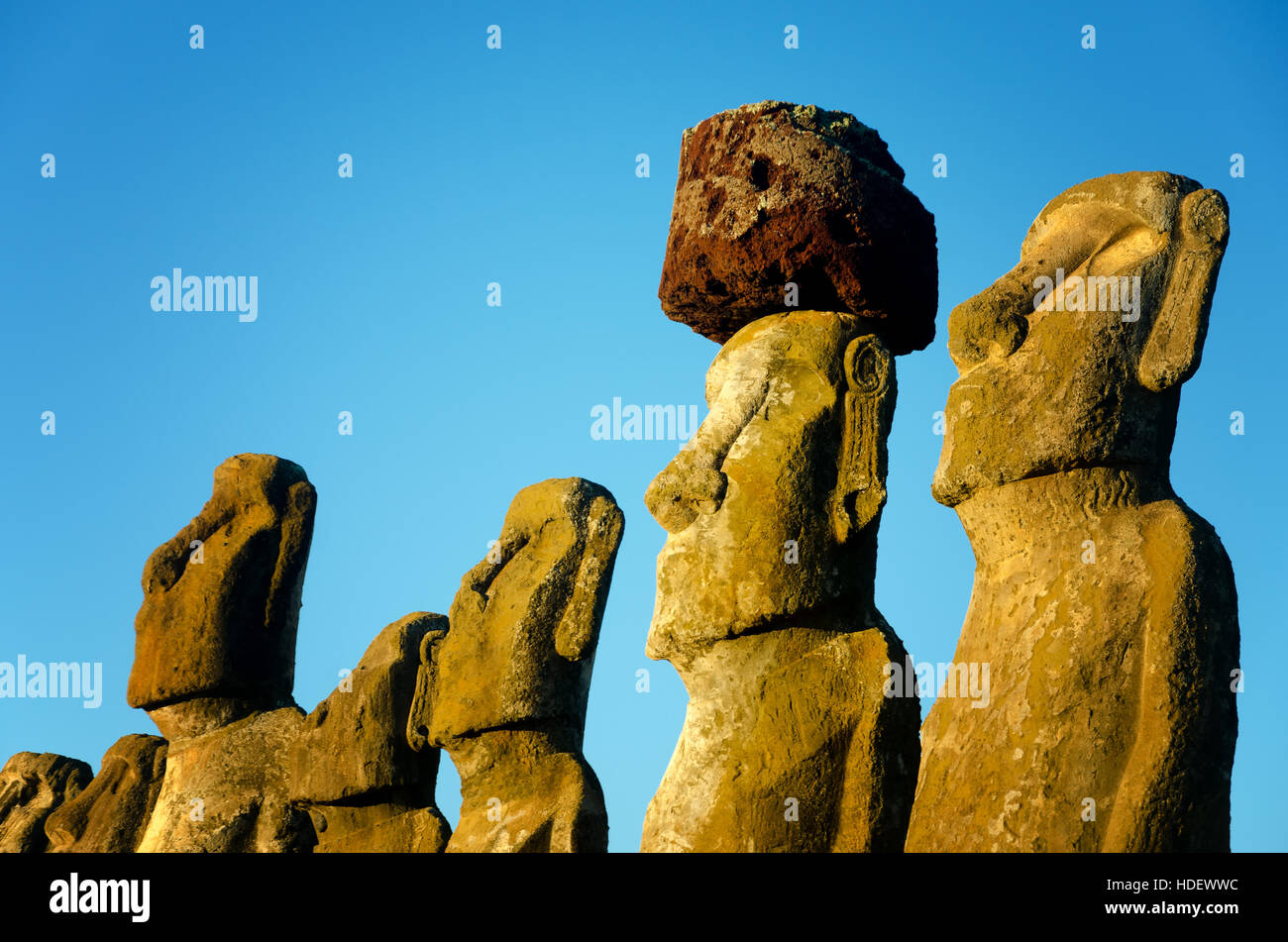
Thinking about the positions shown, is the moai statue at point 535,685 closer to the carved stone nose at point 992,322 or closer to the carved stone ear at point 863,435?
the carved stone ear at point 863,435

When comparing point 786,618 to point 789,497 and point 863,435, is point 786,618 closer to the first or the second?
point 789,497

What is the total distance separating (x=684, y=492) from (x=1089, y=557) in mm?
1744

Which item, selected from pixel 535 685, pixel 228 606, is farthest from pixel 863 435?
pixel 228 606

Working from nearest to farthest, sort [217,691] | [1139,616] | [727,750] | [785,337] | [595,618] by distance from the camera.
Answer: [1139,616] < [727,750] < [785,337] < [595,618] < [217,691]

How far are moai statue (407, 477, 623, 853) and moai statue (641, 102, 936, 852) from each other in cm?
151

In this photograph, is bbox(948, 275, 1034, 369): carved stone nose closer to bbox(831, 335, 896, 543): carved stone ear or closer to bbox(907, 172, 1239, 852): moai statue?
bbox(907, 172, 1239, 852): moai statue

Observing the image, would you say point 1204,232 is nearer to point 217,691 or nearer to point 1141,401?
point 1141,401

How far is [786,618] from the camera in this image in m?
6.55

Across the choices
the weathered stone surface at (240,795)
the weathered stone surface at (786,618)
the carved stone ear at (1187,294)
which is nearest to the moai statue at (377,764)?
the weathered stone surface at (240,795)

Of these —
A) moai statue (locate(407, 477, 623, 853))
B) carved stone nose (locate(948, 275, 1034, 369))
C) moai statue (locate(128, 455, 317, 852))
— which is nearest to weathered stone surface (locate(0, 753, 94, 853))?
moai statue (locate(128, 455, 317, 852))

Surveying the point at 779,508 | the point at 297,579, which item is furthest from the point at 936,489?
the point at 297,579

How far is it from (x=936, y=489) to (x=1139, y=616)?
0.95 m

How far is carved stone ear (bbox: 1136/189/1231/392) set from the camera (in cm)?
582
